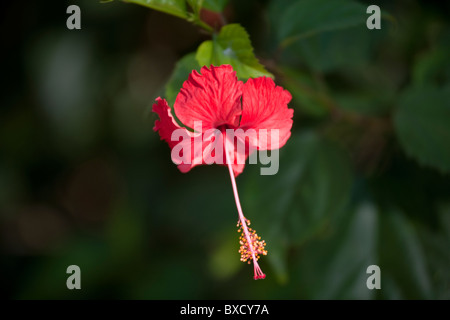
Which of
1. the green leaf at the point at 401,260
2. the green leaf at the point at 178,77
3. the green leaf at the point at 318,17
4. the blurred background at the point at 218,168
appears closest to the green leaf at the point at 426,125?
the blurred background at the point at 218,168

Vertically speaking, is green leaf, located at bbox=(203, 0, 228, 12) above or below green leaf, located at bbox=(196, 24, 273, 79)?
above

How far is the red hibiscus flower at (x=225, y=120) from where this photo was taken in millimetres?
650

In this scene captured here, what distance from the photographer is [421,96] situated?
1.09m

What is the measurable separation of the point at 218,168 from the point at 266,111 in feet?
3.64

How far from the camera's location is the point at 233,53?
2.33ft

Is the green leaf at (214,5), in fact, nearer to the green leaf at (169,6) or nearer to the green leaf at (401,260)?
the green leaf at (169,6)

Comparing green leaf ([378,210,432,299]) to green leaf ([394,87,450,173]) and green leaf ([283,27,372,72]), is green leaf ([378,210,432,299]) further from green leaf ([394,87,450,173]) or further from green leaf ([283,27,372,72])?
green leaf ([283,27,372,72])

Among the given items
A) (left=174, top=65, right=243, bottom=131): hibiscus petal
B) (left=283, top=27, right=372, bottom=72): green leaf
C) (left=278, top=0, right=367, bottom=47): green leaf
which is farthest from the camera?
(left=283, top=27, right=372, bottom=72): green leaf

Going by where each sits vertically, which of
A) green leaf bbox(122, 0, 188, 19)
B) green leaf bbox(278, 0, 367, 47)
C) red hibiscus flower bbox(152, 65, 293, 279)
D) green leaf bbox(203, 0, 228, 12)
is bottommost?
red hibiscus flower bbox(152, 65, 293, 279)

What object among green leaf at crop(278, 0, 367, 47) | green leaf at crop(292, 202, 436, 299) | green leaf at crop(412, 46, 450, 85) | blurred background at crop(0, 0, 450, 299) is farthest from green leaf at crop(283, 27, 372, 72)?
green leaf at crop(292, 202, 436, 299)

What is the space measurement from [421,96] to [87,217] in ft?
5.31

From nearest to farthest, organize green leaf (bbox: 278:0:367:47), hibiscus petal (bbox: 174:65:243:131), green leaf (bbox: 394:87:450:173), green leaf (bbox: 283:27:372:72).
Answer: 1. hibiscus petal (bbox: 174:65:243:131)
2. green leaf (bbox: 278:0:367:47)
3. green leaf (bbox: 394:87:450:173)
4. green leaf (bbox: 283:27:372:72)

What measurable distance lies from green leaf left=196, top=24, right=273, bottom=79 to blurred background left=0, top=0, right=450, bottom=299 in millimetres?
49

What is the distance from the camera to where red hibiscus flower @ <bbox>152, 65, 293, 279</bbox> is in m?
0.65
